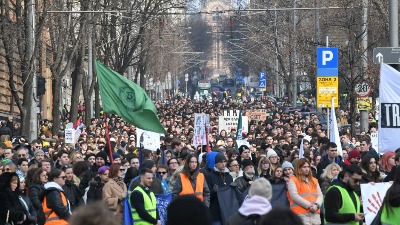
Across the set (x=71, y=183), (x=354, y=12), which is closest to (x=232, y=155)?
(x=71, y=183)

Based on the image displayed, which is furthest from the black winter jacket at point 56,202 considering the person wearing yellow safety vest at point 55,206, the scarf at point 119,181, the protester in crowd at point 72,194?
the protester in crowd at point 72,194

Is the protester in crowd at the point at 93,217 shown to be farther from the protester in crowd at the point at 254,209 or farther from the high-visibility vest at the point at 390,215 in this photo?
the high-visibility vest at the point at 390,215

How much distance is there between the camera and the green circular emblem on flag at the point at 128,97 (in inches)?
706

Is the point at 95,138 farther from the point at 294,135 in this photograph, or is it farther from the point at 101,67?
the point at 101,67

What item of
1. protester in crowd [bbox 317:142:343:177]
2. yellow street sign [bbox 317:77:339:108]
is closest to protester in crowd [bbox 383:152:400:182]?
protester in crowd [bbox 317:142:343:177]

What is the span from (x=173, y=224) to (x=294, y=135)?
25.0 meters

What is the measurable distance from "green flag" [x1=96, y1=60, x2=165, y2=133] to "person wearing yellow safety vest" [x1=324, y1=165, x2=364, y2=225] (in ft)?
18.6

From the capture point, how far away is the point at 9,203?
544 inches

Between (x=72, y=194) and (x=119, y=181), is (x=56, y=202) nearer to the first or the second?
(x=119, y=181)

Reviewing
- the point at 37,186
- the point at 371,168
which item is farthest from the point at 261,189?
the point at 37,186

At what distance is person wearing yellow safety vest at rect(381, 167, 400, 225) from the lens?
10898 mm

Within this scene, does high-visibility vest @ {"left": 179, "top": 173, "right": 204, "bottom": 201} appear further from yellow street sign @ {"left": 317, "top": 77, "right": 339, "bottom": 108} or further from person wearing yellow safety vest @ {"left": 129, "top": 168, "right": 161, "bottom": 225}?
yellow street sign @ {"left": 317, "top": 77, "right": 339, "bottom": 108}

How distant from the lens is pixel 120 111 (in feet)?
59.2

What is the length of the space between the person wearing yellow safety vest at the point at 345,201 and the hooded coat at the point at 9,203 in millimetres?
3657
